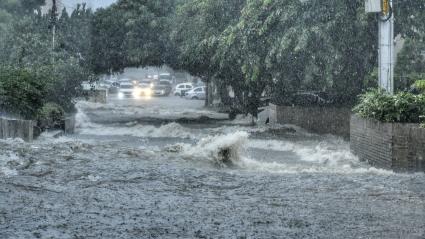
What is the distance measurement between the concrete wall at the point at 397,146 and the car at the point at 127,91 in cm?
5794

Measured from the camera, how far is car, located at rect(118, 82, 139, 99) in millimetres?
71812

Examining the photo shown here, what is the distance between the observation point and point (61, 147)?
15609mm

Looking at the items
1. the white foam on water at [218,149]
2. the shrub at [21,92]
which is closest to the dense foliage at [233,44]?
the shrub at [21,92]

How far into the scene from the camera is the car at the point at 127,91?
236ft

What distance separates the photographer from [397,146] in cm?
1360

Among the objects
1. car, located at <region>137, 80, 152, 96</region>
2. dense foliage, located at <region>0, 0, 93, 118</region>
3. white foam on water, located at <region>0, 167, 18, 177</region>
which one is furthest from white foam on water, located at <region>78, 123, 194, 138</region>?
car, located at <region>137, 80, 152, 96</region>

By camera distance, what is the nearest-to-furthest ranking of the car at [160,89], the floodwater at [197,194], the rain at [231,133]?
the floodwater at [197,194], the rain at [231,133], the car at [160,89]

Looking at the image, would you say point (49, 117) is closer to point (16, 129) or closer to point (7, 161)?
point (16, 129)

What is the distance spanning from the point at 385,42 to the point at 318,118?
8.45m

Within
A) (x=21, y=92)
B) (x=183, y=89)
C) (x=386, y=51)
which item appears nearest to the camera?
(x=386, y=51)

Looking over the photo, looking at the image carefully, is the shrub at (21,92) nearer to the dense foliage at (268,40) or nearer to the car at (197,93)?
the dense foliage at (268,40)

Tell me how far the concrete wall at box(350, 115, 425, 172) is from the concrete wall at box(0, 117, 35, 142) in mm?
8136

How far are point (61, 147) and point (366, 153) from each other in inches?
254

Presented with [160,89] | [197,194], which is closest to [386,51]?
[197,194]
